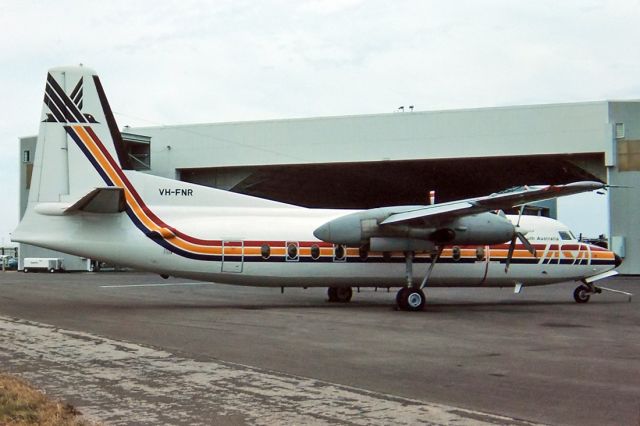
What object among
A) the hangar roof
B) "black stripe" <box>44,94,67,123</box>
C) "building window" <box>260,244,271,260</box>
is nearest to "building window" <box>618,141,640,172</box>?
the hangar roof

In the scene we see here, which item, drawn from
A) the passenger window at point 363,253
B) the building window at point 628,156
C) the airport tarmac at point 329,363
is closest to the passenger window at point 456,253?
the airport tarmac at point 329,363

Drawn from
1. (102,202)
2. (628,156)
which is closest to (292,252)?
(102,202)

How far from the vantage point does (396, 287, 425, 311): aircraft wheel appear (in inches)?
746

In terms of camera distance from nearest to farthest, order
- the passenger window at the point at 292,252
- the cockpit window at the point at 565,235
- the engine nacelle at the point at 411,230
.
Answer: the engine nacelle at the point at 411,230
the passenger window at the point at 292,252
the cockpit window at the point at 565,235

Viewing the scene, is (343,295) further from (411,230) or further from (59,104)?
(59,104)

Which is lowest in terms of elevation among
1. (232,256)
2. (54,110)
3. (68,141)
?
(232,256)

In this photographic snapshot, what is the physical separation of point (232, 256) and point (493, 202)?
752 cm

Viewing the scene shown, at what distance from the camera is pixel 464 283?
21.0m

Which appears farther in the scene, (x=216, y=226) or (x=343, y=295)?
(x=343, y=295)

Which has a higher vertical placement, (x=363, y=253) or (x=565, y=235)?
(x=565, y=235)

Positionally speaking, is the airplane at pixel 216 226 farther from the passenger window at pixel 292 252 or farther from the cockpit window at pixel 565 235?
the cockpit window at pixel 565 235

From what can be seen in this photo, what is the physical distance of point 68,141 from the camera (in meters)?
18.5

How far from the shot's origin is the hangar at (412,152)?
136 feet

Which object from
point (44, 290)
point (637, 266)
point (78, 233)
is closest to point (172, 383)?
point (78, 233)
